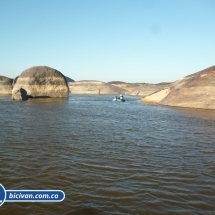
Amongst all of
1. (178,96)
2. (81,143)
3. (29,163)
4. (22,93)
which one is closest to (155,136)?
(81,143)

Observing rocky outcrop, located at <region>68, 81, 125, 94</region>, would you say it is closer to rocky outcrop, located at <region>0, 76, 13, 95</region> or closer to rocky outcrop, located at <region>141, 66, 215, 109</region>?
rocky outcrop, located at <region>0, 76, 13, 95</region>

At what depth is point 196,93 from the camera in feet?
103

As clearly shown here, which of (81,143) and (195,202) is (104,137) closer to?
(81,143)

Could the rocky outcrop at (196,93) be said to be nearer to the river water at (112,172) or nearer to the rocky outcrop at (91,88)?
the river water at (112,172)

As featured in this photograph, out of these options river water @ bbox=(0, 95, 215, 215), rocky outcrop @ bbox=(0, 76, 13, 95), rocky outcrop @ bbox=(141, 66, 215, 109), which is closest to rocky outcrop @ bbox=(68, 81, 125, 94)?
rocky outcrop @ bbox=(0, 76, 13, 95)

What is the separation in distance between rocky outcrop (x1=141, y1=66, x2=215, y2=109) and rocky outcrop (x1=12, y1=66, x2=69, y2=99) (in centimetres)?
2689

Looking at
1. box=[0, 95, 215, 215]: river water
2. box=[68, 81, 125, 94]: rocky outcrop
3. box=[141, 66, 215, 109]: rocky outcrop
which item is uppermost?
box=[68, 81, 125, 94]: rocky outcrop

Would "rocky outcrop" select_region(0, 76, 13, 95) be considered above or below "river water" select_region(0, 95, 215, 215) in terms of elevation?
above

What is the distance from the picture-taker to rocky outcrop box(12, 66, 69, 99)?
50.9m

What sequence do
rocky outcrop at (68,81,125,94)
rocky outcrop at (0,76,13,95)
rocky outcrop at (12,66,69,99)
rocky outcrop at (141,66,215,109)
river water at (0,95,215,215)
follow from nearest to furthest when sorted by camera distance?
river water at (0,95,215,215) → rocky outcrop at (141,66,215,109) → rocky outcrop at (12,66,69,99) → rocky outcrop at (0,76,13,95) → rocky outcrop at (68,81,125,94)

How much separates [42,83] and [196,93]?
34204 millimetres

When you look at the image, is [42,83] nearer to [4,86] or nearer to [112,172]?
[4,86]

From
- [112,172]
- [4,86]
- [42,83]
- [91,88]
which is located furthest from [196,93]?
[91,88]

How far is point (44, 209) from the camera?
4711mm
